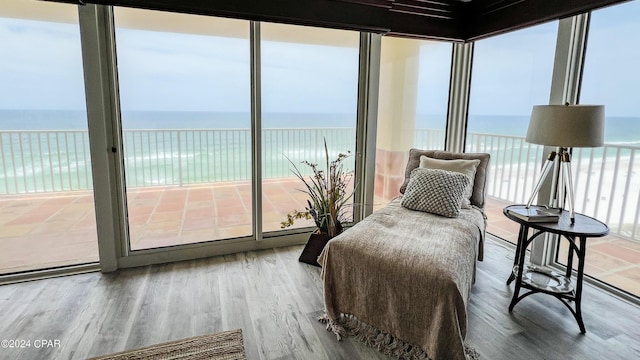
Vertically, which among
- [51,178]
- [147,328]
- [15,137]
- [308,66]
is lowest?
[147,328]

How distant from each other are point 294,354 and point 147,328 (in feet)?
3.09

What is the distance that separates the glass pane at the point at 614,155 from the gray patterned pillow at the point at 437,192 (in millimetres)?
1053

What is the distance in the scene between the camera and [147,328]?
6.50 feet

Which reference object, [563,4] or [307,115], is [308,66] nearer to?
[307,115]

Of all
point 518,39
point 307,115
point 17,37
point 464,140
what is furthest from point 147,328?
point 518,39

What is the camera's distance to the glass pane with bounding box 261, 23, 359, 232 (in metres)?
3.13

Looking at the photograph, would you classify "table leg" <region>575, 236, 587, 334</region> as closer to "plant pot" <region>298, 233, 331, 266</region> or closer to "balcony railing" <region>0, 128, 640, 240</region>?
"balcony railing" <region>0, 128, 640, 240</region>

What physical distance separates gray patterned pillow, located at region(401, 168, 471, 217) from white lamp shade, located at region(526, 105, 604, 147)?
2.18 ft

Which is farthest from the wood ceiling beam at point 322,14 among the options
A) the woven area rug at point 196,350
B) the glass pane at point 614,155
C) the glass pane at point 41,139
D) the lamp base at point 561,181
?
the woven area rug at point 196,350

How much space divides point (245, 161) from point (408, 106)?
2.14 m

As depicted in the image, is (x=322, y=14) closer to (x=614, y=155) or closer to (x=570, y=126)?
(x=570, y=126)

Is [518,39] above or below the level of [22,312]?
above

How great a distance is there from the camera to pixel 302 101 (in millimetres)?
3406

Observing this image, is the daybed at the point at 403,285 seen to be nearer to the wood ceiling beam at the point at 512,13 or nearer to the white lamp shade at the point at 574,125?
the white lamp shade at the point at 574,125
